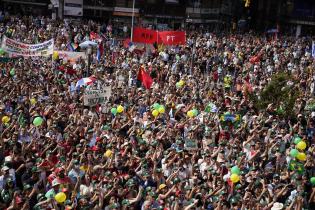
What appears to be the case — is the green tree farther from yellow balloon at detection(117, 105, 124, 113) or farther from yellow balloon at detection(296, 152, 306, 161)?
yellow balloon at detection(117, 105, 124, 113)

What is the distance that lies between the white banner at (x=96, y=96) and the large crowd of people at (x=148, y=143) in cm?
14

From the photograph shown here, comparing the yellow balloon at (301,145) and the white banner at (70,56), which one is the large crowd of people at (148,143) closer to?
the yellow balloon at (301,145)

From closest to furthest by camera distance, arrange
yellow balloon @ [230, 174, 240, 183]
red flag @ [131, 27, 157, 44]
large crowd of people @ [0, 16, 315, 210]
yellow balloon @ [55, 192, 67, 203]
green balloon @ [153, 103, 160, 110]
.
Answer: yellow balloon @ [55, 192, 67, 203]
large crowd of people @ [0, 16, 315, 210]
yellow balloon @ [230, 174, 240, 183]
green balloon @ [153, 103, 160, 110]
red flag @ [131, 27, 157, 44]

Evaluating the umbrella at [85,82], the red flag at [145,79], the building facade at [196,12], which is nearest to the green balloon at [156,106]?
the umbrella at [85,82]

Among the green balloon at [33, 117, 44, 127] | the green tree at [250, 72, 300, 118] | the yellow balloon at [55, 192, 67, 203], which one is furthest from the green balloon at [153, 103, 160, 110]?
the yellow balloon at [55, 192, 67, 203]

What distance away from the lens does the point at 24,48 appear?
18094 millimetres

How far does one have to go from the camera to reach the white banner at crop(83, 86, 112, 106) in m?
14.4

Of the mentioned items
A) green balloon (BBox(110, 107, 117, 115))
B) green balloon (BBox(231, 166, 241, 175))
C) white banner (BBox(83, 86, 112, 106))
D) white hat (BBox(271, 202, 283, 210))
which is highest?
white banner (BBox(83, 86, 112, 106))

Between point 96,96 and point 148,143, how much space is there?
118 inches

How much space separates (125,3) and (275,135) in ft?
104

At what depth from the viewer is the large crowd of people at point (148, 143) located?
945cm

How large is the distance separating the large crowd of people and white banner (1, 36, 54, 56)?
1.56 feet

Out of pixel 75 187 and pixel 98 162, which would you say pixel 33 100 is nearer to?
pixel 98 162

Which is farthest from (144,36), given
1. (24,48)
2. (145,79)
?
(24,48)
